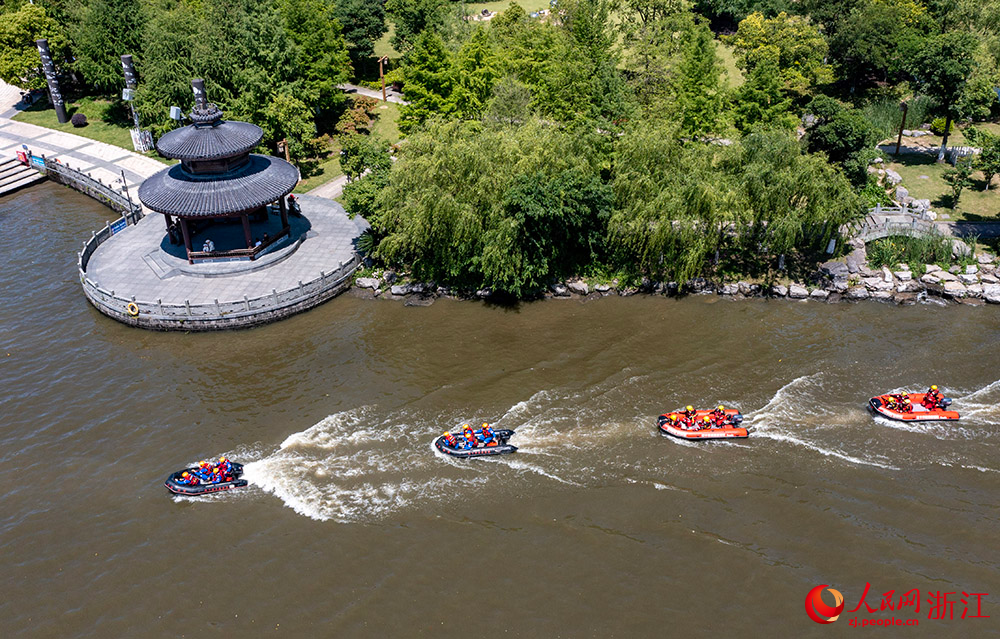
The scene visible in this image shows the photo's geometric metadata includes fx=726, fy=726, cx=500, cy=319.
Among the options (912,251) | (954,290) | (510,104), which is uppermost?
(510,104)

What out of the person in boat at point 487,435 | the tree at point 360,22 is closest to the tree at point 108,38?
the tree at point 360,22

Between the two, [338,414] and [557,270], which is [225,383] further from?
[557,270]

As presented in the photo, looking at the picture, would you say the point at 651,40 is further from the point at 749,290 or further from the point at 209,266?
the point at 209,266

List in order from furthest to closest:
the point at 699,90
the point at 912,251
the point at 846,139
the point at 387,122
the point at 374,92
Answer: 1. the point at 374,92
2. the point at 387,122
3. the point at 699,90
4. the point at 846,139
5. the point at 912,251

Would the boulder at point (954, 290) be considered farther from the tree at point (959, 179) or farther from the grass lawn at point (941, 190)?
the tree at point (959, 179)

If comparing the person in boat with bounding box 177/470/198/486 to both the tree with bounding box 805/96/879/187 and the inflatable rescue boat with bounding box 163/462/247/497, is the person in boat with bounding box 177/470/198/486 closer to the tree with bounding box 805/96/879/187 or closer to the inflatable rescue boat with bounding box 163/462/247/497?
the inflatable rescue boat with bounding box 163/462/247/497

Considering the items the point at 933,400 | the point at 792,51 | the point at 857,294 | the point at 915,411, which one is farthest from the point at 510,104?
the point at 933,400
